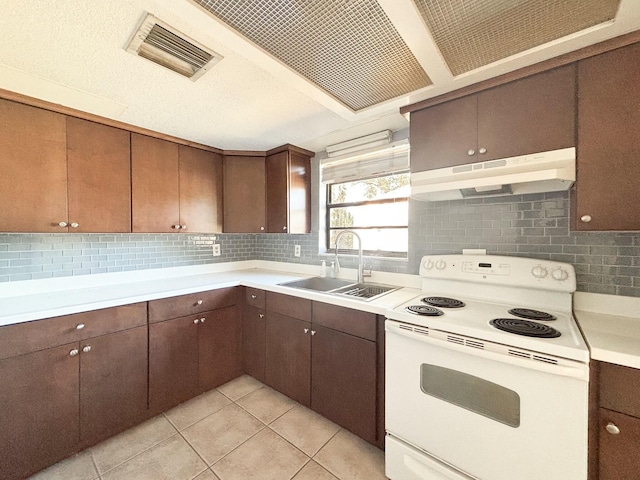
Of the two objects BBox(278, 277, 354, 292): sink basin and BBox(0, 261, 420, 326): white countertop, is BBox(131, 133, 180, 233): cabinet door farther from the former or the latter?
BBox(278, 277, 354, 292): sink basin

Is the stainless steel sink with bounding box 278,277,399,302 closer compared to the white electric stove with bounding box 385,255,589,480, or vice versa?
the white electric stove with bounding box 385,255,589,480

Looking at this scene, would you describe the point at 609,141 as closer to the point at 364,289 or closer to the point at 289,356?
the point at 364,289

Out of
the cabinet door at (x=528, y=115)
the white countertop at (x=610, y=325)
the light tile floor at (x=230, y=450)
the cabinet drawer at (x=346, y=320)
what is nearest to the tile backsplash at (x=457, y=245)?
the white countertop at (x=610, y=325)

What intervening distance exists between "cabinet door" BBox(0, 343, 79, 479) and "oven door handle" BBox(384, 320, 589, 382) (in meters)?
1.86

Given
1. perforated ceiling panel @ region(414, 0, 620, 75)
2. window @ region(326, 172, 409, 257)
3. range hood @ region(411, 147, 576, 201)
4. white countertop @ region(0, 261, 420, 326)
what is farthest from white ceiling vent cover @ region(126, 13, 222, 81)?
window @ region(326, 172, 409, 257)

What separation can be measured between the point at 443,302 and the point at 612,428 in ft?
2.44

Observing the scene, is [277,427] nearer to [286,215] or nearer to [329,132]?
[286,215]

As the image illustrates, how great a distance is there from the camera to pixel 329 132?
211 centimetres

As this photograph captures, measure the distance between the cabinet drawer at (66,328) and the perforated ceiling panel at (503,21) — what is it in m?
2.23

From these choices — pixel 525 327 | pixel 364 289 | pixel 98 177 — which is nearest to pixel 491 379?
pixel 525 327

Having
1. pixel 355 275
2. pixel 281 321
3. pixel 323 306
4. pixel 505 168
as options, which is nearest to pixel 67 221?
pixel 281 321

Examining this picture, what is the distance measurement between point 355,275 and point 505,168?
53.2 inches

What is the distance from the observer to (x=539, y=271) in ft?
4.66

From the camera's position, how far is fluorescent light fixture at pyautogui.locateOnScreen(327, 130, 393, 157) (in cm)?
208
